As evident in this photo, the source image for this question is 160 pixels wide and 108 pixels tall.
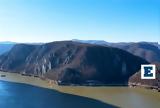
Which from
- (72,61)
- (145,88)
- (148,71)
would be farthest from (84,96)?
(72,61)

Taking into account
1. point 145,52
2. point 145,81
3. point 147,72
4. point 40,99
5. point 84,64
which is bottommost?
point 40,99

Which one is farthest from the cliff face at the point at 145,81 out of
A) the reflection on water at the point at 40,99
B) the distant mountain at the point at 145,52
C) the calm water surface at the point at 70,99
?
the distant mountain at the point at 145,52

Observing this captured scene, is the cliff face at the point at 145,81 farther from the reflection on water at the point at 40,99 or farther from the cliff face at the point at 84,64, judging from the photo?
the reflection on water at the point at 40,99

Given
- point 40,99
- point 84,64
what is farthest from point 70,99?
point 84,64

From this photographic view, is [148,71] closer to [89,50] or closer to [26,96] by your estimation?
[89,50]

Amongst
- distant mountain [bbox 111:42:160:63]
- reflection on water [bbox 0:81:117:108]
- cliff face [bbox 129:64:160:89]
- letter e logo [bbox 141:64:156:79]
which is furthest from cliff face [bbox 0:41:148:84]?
distant mountain [bbox 111:42:160:63]

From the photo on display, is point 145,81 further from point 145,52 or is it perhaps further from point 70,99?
point 145,52

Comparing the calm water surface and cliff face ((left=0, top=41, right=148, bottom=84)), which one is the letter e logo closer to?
cliff face ((left=0, top=41, right=148, bottom=84))

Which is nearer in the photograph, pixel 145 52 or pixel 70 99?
pixel 70 99
